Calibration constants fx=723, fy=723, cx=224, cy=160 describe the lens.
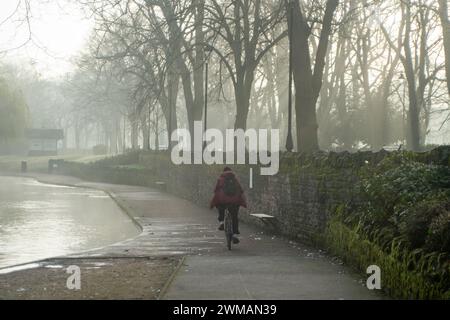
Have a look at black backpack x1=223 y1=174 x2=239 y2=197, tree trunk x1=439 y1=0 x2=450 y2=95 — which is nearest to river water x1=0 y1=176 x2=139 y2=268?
black backpack x1=223 y1=174 x2=239 y2=197

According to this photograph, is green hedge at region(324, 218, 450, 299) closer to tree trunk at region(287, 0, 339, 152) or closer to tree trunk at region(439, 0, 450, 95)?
tree trunk at region(287, 0, 339, 152)

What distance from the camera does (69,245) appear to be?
57.6 ft

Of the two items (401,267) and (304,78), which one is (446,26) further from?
(401,267)

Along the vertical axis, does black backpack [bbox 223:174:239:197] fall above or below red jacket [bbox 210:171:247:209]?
above

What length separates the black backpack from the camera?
48.5 ft

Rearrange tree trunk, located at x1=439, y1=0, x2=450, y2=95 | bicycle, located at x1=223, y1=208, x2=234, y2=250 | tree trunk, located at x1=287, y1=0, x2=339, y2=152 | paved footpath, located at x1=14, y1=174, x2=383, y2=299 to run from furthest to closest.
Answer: tree trunk, located at x1=439, y1=0, x2=450, y2=95
tree trunk, located at x1=287, y1=0, x2=339, y2=152
bicycle, located at x1=223, y1=208, x2=234, y2=250
paved footpath, located at x1=14, y1=174, x2=383, y2=299

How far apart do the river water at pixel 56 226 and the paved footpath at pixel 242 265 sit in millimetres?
1312

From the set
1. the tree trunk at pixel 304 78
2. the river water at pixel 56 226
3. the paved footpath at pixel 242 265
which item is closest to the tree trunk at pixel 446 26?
the tree trunk at pixel 304 78

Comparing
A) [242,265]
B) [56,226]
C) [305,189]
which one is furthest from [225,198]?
[56,226]

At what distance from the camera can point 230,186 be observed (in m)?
14.9

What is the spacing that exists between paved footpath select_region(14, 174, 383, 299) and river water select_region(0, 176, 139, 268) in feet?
4.30

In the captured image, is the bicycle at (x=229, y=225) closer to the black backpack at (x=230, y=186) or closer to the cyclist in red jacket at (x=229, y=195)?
the cyclist in red jacket at (x=229, y=195)
